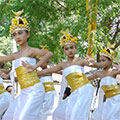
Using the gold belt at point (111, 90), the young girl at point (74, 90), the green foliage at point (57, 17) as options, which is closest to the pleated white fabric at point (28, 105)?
the young girl at point (74, 90)

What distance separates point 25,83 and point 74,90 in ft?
3.07

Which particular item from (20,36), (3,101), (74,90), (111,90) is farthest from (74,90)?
(3,101)

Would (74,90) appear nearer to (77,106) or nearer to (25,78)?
(77,106)

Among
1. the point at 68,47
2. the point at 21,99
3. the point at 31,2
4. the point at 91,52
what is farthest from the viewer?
the point at 31,2

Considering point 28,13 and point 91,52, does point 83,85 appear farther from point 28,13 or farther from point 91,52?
point 28,13

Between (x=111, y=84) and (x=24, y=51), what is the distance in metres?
1.98

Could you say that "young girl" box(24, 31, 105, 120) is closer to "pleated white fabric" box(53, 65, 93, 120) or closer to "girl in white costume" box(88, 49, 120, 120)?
"pleated white fabric" box(53, 65, 93, 120)

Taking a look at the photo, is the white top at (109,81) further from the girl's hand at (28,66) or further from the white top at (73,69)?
the girl's hand at (28,66)

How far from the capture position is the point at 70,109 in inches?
213

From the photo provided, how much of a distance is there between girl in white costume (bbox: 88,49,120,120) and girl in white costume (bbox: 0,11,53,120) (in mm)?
1442

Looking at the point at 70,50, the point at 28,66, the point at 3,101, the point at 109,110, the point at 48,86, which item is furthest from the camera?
the point at 48,86

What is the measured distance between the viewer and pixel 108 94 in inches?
250

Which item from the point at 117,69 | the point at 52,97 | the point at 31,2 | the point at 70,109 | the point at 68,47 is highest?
the point at 31,2

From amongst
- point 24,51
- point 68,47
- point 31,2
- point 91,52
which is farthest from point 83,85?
point 31,2
